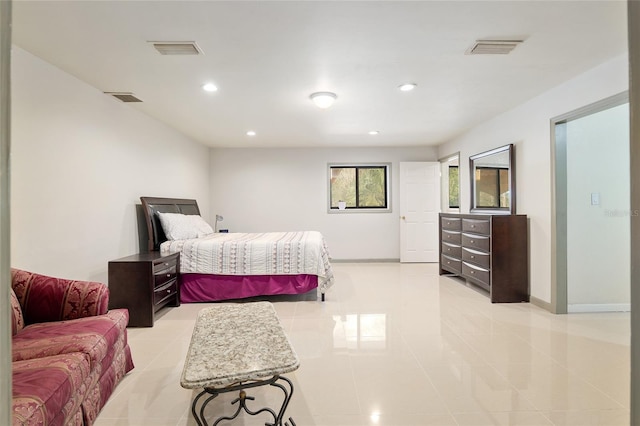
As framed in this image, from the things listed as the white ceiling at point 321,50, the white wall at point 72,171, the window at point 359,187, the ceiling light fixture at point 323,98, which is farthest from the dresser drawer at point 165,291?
the window at point 359,187

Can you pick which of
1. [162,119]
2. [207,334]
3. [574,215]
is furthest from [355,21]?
[162,119]

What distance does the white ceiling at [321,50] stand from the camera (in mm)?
2023

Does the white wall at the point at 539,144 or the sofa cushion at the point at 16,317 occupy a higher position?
the white wall at the point at 539,144

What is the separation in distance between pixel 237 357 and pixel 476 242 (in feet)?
12.5

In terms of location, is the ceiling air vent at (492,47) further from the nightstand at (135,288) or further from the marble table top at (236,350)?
the nightstand at (135,288)

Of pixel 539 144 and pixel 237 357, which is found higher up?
pixel 539 144

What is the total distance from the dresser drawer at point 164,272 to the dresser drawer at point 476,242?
386 cm

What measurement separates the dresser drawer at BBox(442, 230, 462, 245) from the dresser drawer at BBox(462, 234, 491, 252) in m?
0.18

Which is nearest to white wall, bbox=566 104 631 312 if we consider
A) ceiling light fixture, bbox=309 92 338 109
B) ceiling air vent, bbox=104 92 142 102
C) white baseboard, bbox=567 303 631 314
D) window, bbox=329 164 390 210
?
white baseboard, bbox=567 303 631 314

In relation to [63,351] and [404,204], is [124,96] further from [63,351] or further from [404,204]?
[404,204]

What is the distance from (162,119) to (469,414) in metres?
4.75

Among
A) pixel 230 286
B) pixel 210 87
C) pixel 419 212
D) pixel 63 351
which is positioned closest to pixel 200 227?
pixel 230 286

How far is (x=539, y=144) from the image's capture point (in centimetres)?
370

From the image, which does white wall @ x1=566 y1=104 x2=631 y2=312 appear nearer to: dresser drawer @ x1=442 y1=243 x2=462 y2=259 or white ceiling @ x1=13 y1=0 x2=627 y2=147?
white ceiling @ x1=13 y1=0 x2=627 y2=147
